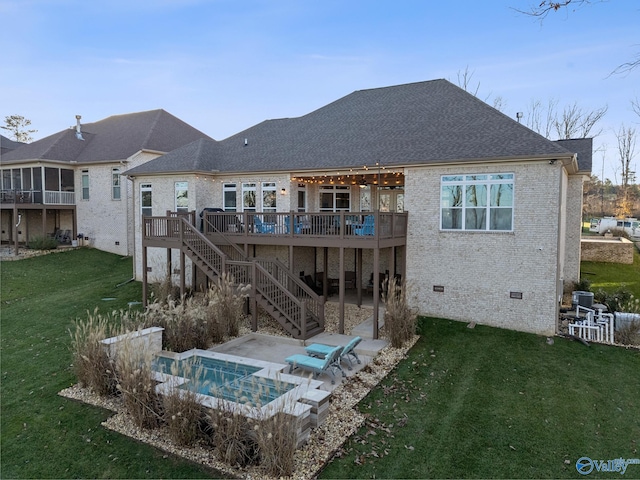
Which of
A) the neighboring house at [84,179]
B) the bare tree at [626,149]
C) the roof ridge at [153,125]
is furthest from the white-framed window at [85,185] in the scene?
the bare tree at [626,149]

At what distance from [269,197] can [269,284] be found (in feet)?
18.7

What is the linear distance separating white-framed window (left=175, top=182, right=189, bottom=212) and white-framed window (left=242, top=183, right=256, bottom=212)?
2526 millimetres

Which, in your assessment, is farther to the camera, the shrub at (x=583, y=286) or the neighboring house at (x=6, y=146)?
the neighboring house at (x=6, y=146)

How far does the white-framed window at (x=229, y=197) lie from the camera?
18.2m

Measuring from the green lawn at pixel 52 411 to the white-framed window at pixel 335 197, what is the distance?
9.26 metres

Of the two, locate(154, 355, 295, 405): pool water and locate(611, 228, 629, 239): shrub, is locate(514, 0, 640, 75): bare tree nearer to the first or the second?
locate(154, 355, 295, 405): pool water

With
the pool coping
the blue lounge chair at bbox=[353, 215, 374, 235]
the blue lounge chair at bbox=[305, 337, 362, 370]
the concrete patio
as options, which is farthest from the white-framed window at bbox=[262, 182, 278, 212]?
the pool coping

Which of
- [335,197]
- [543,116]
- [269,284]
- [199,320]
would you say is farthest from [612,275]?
[543,116]

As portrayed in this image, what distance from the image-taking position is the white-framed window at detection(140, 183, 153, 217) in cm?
1895

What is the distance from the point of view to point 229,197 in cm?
1831

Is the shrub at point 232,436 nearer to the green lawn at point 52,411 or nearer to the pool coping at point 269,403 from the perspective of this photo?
the pool coping at point 269,403

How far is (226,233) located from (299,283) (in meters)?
4.46

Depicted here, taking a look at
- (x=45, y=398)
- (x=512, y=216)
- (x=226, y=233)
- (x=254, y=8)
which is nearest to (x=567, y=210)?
(x=512, y=216)

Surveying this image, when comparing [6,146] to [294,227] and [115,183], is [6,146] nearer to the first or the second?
[115,183]
